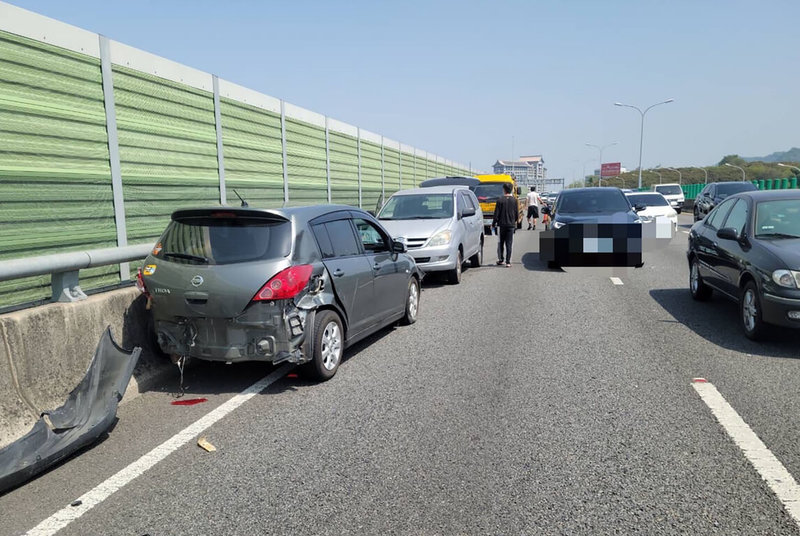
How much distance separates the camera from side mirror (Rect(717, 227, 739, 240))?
739 cm

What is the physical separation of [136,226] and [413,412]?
16.3 feet

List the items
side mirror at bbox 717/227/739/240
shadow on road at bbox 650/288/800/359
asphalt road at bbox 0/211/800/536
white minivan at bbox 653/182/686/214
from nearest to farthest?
asphalt road at bbox 0/211/800/536, shadow on road at bbox 650/288/800/359, side mirror at bbox 717/227/739/240, white minivan at bbox 653/182/686/214

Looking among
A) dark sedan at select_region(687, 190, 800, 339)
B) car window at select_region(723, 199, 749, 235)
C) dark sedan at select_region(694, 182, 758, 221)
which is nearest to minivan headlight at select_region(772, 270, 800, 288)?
dark sedan at select_region(687, 190, 800, 339)

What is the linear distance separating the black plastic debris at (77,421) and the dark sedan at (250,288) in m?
0.54

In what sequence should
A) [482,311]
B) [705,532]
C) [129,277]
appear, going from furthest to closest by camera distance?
[482,311] < [129,277] < [705,532]

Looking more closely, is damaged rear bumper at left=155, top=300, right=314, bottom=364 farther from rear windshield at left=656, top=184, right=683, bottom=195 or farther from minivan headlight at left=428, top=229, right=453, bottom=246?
rear windshield at left=656, top=184, right=683, bottom=195

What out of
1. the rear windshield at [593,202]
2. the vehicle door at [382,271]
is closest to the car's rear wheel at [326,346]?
the vehicle door at [382,271]

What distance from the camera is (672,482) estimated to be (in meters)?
3.48

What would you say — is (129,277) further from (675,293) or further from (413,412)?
(675,293)

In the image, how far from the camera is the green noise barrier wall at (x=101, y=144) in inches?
236

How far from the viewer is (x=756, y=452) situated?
385 centimetres

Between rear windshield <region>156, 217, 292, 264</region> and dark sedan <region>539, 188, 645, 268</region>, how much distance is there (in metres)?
9.04

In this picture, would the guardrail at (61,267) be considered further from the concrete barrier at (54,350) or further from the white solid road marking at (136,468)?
the white solid road marking at (136,468)

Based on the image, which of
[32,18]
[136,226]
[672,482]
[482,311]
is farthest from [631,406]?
[32,18]
